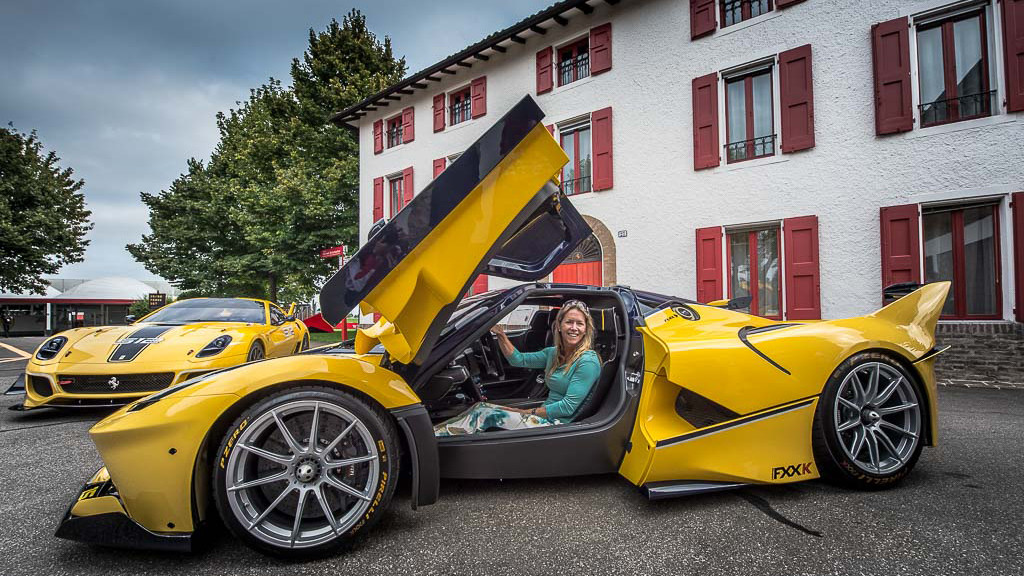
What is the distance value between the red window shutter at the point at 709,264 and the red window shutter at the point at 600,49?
414 cm

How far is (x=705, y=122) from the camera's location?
323 inches

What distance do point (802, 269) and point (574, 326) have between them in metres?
6.52

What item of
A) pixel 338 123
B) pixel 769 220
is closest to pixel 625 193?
pixel 769 220

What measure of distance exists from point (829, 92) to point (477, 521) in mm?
8438

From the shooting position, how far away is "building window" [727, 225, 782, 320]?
7699mm

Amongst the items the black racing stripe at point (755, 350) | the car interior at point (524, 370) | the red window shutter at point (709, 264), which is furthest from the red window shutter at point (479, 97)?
the black racing stripe at point (755, 350)

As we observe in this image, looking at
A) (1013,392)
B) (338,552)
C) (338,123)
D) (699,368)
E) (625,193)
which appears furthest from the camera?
(338,123)

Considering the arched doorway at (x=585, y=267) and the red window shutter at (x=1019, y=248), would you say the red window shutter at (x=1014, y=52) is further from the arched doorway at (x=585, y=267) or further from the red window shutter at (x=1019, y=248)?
the arched doorway at (x=585, y=267)

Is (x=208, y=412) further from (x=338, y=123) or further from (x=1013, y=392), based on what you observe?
(x=338, y=123)

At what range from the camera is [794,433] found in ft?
7.11

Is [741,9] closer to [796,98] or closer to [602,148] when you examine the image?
[796,98]

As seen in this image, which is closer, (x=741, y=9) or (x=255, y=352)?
(x=255, y=352)

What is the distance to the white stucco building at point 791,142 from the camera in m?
6.36

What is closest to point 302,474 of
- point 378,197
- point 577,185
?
point 577,185
